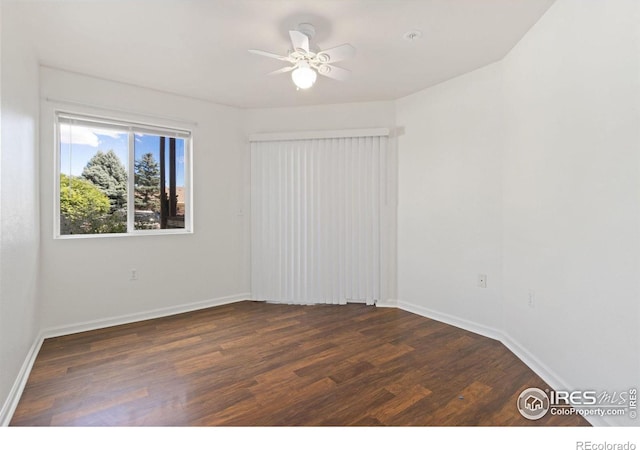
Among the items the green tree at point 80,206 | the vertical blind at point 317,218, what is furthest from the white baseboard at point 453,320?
the green tree at point 80,206

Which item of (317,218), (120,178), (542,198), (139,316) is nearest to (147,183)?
(120,178)

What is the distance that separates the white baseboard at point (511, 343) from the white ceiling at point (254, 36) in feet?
7.96

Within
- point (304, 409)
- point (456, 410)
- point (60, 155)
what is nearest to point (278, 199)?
point (60, 155)

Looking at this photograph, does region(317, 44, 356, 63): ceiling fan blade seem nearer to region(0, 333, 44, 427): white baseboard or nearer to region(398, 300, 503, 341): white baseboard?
region(398, 300, 503, 341): white baseboard

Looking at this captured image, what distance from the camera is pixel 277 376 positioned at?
208 cm

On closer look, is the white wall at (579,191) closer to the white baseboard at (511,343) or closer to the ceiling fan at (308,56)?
the white baseboard at (511,343)

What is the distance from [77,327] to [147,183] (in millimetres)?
1588

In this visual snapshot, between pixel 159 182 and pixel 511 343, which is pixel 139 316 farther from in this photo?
pixel 511 343

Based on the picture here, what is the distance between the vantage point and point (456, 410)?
170 cm

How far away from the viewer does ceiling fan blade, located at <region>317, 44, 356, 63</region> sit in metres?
2.08

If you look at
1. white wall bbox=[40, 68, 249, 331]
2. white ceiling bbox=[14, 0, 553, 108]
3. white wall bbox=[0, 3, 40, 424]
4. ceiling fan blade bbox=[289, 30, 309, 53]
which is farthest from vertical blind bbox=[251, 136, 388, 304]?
white wall bbox=[0, 3, 40, 424]

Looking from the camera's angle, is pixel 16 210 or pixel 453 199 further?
pixel 453 199

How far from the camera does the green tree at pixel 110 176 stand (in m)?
3.02
